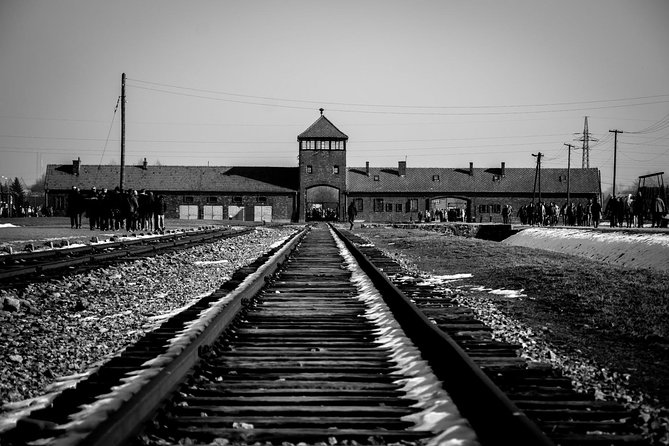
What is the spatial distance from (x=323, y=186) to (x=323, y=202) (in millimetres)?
2225

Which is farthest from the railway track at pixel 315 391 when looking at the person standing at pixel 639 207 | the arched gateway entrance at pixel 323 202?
the arched gateway entrance at pixel 323 202

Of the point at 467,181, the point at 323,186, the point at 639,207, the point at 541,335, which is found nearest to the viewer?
the point at 541,335

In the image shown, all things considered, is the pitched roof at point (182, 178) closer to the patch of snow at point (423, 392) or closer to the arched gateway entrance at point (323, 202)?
the arched gateway entrance at point (323, 202)

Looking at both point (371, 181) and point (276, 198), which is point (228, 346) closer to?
point (276, 198)

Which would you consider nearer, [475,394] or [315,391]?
[475,394]

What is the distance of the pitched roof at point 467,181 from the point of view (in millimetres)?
75312

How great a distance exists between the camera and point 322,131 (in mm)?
70938

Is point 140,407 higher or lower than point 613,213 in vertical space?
lower

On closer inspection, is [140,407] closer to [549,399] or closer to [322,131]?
[549,399]

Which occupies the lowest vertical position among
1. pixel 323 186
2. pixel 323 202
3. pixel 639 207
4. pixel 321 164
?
pixel 639 207

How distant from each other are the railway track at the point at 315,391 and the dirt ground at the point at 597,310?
901mm

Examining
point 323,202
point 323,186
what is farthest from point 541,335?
point 323,202

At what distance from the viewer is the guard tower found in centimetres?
6994

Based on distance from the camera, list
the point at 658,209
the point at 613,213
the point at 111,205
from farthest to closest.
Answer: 1. the point at 613,213
2. the point at 658,209
3. the point at 111,205
